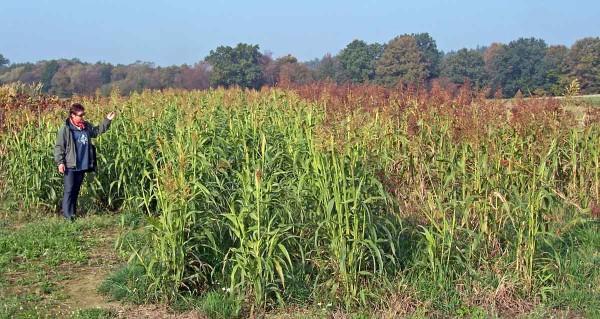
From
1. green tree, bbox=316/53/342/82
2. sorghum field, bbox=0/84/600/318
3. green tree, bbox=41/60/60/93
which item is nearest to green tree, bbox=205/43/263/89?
green tree, bbox=316/53/342/82

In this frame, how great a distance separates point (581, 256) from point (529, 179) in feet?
2.53

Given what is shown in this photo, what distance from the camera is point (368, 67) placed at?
49.8 metres

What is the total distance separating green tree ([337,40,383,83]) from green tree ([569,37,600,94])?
14348 millimetres

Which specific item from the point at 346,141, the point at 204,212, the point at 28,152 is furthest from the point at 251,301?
the point at 28,152

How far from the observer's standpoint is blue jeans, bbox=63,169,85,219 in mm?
7766

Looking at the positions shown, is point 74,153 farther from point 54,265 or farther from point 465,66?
point 465,66

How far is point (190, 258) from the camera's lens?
15.7 feet

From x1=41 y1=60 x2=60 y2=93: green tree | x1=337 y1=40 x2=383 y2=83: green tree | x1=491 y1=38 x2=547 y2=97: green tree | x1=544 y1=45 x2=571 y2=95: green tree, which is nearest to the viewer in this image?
x1=544 y1=45 x2=571 y2=95: green tree

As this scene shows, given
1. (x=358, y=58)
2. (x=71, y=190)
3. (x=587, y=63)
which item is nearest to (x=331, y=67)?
(x=358, y=58)

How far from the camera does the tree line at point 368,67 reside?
42656mm

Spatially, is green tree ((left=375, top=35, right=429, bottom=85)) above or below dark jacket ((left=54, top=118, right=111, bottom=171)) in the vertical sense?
above

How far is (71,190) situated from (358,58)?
146ft

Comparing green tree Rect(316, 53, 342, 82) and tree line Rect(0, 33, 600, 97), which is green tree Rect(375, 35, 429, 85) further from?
green tree Rect(316, 53, 342, 82)

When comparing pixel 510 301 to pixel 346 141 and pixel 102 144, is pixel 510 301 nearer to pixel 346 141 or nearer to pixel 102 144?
pixel 346 141
